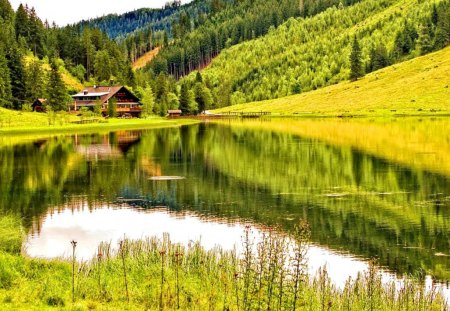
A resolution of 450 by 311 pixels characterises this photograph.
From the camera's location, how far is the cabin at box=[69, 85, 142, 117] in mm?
191125

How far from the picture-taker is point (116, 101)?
189375 mm

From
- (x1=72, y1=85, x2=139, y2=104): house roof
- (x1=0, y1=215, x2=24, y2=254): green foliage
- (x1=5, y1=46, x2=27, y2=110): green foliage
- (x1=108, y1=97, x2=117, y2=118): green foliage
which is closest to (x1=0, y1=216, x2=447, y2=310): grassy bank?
(x1=0, y1=215, x2=24, y2=254): green foliage

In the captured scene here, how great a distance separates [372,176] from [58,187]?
29.9 m

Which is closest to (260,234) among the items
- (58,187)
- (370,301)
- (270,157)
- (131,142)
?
(370,301)

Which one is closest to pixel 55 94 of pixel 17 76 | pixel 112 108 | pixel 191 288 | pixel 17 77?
pixel 17 77

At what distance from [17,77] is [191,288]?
6486 inches

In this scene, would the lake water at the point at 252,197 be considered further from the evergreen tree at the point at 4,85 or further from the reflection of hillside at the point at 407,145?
the evergreen tree at the point at 4,85

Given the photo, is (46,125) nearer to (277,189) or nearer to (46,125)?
(46,125)

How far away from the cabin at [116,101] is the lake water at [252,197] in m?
108

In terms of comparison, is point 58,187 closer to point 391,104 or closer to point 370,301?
point 370,301

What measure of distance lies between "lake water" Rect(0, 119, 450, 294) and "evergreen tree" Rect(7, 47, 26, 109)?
9393 cm

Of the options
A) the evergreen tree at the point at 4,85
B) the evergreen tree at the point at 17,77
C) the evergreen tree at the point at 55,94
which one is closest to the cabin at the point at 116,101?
the evergreen tree at the point at 55,94

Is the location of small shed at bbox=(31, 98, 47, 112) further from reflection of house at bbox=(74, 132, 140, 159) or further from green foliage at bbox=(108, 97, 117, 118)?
reflection of house at bbox=(74, 132, 140, 159)

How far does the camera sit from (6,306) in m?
18.4
